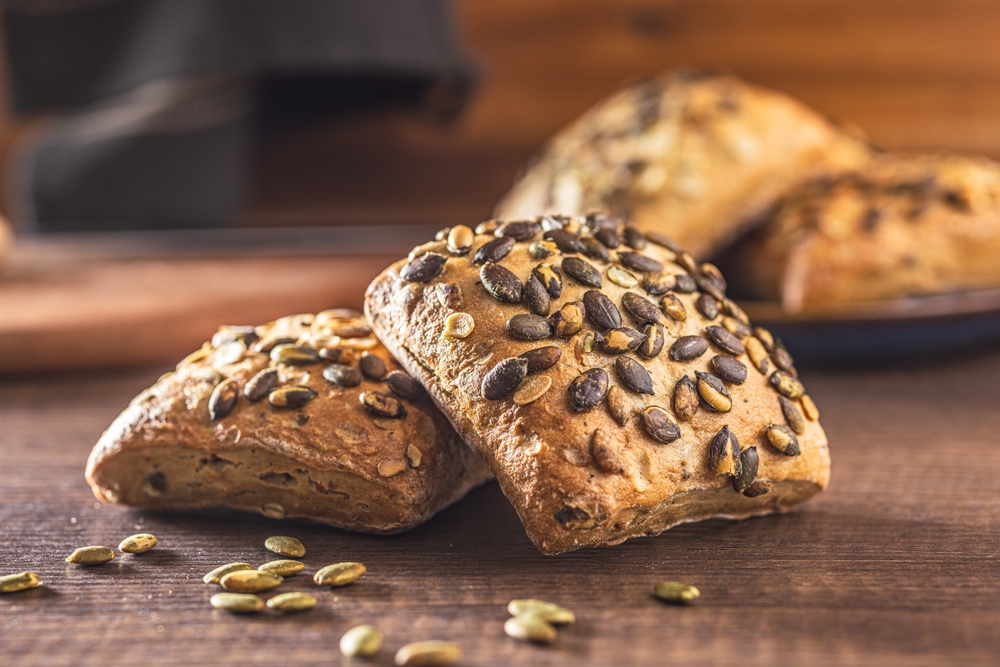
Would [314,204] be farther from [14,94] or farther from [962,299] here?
[962,299]

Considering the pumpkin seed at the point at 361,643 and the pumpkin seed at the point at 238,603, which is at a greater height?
the pumpkin seed at the point at 238,603

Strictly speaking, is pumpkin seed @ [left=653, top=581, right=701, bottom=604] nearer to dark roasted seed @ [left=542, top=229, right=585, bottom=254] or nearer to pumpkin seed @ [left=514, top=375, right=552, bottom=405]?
pumpkin seed @ [left=514, top=375, right=552, bottom=405]

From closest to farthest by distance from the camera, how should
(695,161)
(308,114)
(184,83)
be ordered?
(695,161)
(184,83)
(308,114)

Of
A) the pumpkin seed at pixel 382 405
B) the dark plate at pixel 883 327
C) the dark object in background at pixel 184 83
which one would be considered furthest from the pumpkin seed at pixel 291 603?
the dark object in background at pixel 184 83

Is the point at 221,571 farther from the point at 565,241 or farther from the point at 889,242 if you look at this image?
the point at 889,242

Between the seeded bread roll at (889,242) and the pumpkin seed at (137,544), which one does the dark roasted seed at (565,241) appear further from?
the seeded bread roll at (889,242)

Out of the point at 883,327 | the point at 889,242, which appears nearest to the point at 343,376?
the point at 883,327

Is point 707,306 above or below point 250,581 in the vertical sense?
above
